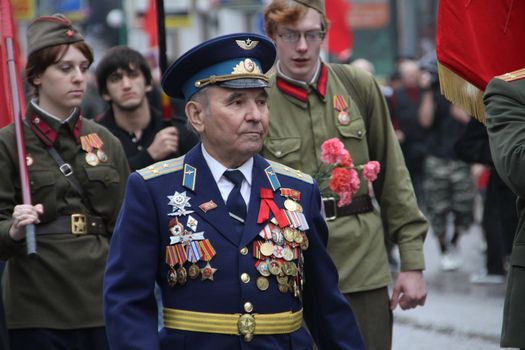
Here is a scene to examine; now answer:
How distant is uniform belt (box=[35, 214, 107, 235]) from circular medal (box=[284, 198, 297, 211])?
67.9 inches

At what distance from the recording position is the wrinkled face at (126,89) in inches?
293

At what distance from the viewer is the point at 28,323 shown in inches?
228

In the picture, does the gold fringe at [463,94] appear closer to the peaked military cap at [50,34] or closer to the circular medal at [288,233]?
the circular medal at [288,233]

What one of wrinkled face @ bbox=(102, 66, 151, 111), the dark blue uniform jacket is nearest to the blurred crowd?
wrinkled face @ bbox=(102, 66, 151, 111)

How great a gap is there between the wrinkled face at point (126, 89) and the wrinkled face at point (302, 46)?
66.5 inches

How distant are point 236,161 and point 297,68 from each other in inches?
61.3

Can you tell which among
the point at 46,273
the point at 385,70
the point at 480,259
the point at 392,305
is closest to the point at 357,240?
the point at 392,305

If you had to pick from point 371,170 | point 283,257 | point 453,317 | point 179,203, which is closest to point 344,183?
point 371,170

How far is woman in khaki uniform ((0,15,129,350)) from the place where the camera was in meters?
5.80

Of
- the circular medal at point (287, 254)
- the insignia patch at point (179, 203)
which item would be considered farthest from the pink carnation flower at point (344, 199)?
the insignia patch at point (179, 203)

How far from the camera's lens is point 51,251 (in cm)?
584

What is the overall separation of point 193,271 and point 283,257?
0.32 meters

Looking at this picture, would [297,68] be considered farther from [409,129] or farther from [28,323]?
[409,129]

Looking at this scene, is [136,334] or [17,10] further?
[17,10]
